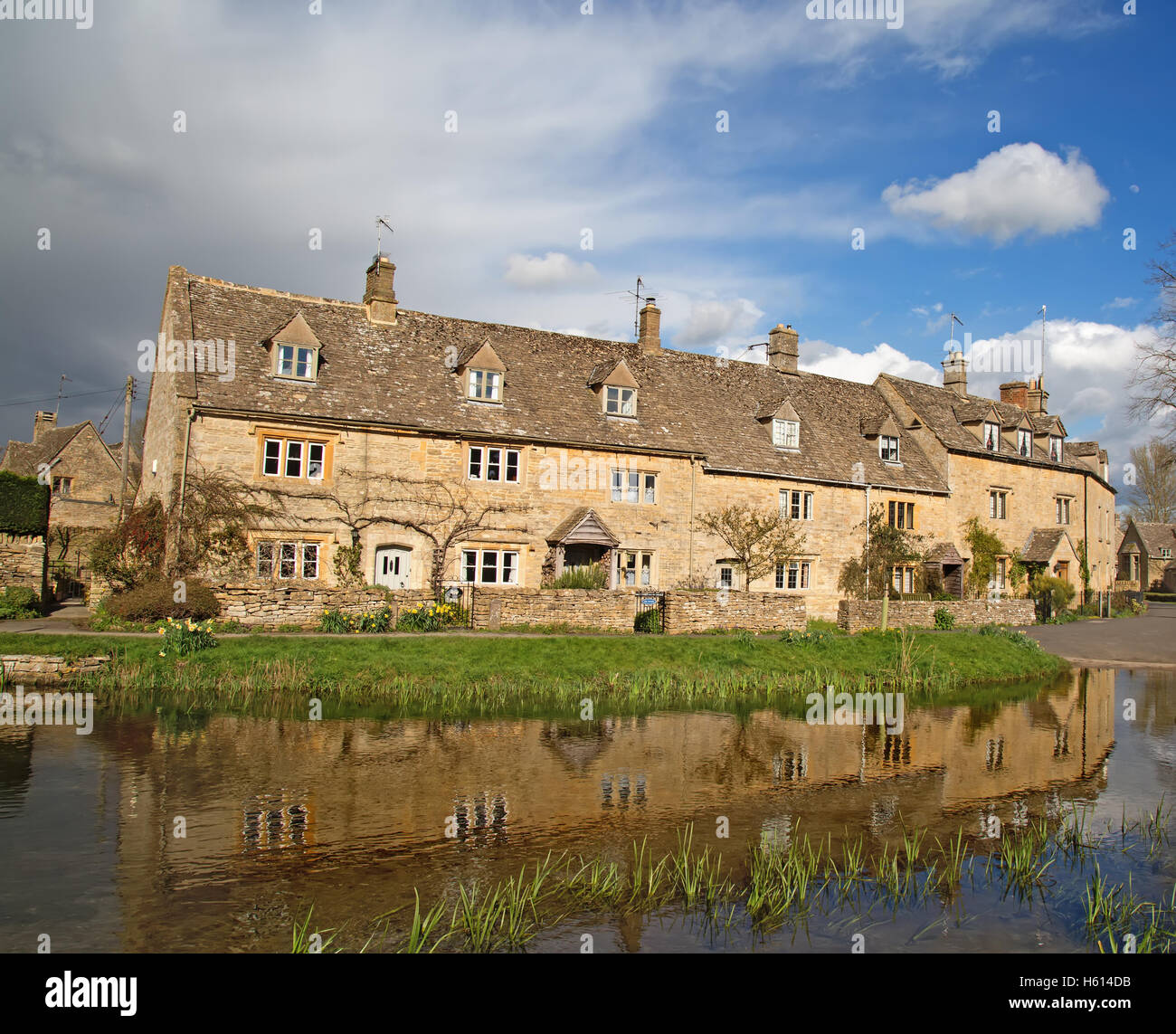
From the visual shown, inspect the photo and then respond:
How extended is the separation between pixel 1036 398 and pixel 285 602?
42863 mm

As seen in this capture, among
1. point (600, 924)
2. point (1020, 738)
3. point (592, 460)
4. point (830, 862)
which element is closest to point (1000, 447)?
point (592, 460)

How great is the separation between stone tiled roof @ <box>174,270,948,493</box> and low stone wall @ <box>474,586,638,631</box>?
6.27m

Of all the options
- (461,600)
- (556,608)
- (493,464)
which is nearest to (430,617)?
(461,600)

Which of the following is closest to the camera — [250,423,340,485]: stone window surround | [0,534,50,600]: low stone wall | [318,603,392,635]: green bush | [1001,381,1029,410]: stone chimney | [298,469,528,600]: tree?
[318,603,392,635]: green bush

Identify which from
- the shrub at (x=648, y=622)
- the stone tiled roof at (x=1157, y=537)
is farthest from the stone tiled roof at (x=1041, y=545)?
the stone tiled roof at (x=1157, y=537)

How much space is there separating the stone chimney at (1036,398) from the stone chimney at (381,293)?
36.4 metres

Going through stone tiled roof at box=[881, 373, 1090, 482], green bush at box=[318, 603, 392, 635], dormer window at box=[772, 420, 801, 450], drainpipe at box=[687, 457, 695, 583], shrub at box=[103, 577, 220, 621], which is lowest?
green bush at box=[318, 603, 392, 635]

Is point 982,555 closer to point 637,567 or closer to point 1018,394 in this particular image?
point 1018,394

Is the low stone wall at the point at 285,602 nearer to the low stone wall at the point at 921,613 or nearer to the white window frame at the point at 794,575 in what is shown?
the white window frame at the point at 794,575

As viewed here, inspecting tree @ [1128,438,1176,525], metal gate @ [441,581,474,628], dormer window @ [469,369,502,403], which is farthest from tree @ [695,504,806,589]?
tree @ [1128,438,1176,525]

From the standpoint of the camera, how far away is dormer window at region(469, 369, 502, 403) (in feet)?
96.5

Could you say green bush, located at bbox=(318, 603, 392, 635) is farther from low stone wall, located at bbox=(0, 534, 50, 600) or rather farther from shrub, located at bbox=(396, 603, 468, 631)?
low stone wall, located at bbox=(0, 534, 50, 600)

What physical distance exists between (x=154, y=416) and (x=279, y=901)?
26.0 m

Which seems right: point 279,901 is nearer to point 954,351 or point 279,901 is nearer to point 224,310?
point 224,310
